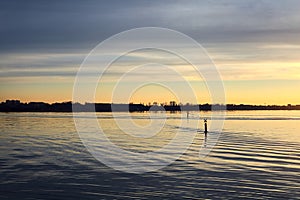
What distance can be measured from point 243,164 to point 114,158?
9258 millimetres

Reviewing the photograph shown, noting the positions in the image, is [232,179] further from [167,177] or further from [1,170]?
[1,170]

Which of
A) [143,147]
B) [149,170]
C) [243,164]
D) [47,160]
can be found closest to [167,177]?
[149,170]

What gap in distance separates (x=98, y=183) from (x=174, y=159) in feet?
37.1

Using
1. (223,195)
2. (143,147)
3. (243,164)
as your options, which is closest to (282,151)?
(243,164)

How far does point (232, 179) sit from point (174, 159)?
937 cm

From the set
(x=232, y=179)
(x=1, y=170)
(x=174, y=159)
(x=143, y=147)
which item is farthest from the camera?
(x=143, y=147)

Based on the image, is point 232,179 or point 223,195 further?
point 232,179

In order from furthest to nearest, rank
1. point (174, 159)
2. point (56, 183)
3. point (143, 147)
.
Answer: point (143, 147) < point (174, 159) < point (56, 183)

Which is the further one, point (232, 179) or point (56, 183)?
point (232, 179)

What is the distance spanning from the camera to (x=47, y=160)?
105 ft

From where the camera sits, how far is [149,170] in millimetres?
27875

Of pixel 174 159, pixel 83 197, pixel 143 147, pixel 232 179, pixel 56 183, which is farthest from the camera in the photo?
pixel 143 147

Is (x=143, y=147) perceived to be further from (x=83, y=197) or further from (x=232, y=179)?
(x=83, y=197)

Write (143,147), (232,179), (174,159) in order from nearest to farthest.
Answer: (232,179)
(174,159)
(143,147)
